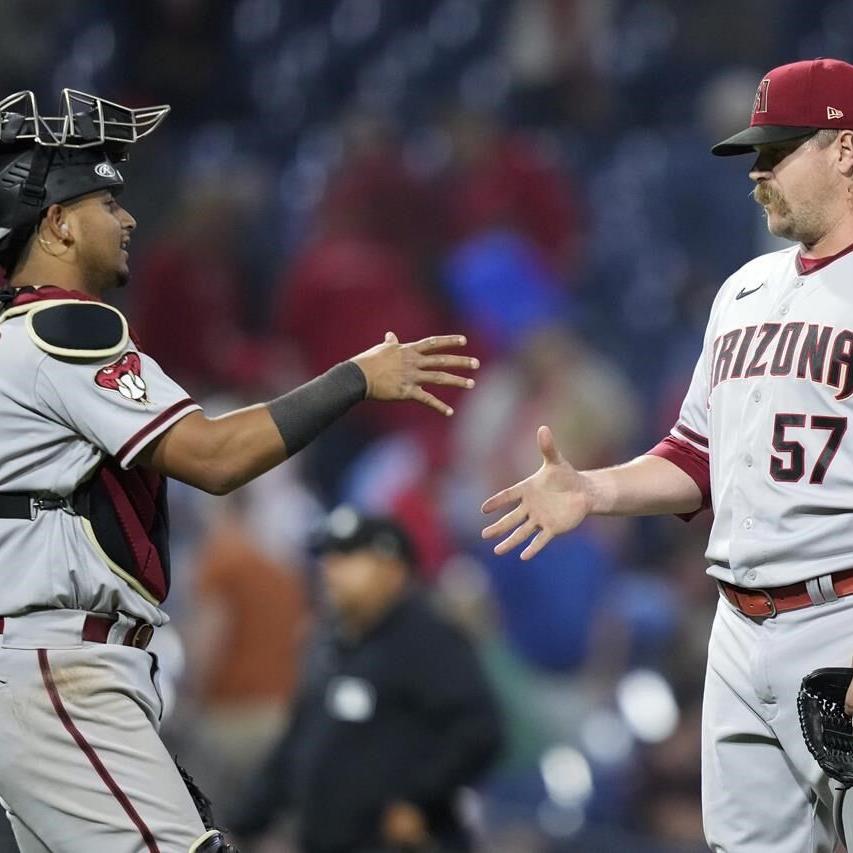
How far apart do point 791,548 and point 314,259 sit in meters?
5.23

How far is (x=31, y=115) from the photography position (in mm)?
2826

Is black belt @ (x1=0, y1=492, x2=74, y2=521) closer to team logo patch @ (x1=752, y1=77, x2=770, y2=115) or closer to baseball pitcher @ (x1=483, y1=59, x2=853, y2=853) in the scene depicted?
baseball pitcher @ (x1=483, y1=59, x2=853, y2=853)

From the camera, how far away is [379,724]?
4.50 m

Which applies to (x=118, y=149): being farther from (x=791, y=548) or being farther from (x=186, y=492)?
(x=186, y=492)

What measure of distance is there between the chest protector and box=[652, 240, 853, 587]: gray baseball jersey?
1031 millimetres

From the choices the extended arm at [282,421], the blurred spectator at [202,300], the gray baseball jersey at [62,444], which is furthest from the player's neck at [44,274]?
the blurred spectator at [202,300]

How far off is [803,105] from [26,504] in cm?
157

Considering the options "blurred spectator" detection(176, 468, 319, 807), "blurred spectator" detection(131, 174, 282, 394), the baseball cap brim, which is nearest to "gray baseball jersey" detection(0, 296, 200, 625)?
the baseball cap brim

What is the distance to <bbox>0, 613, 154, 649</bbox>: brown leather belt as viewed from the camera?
262 cm

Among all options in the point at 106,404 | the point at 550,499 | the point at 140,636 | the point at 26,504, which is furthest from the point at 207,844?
the point at 550,499

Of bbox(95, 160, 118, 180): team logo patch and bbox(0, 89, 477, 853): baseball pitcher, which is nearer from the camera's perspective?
bbox(0, 89, 477, 853): baseball pitcher

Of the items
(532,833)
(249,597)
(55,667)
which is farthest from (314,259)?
(55,667)

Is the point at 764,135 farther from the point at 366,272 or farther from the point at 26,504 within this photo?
the point at 366,272

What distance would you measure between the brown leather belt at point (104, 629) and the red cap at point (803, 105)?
137 cm
